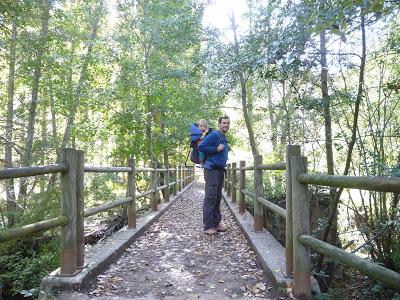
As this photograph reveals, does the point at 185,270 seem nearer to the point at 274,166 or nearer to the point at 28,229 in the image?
the point at 274,166

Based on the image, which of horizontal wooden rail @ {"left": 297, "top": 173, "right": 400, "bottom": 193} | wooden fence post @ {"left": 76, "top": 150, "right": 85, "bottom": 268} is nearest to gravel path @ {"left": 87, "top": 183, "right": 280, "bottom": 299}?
wooden fence post @ {"left": 76, "top": 150, "right": 85, "bottom": 268}

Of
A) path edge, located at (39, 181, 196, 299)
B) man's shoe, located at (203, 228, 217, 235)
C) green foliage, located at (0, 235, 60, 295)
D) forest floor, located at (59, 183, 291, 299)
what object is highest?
path edge, located at (39, 181, 196, 299)

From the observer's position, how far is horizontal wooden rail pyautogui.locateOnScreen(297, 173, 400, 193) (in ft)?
5.95

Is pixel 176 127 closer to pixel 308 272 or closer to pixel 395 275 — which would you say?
pixel 308 272

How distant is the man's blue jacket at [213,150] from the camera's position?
6000mm

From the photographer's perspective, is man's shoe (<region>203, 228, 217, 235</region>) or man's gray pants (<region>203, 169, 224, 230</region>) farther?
man's shoe (<region>203, 228, 217, 235</region>)

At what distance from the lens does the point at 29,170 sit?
2.94 m

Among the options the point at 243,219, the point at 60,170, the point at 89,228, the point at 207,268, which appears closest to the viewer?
the point at 60,170

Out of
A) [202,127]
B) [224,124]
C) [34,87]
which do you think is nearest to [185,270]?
[224,124]

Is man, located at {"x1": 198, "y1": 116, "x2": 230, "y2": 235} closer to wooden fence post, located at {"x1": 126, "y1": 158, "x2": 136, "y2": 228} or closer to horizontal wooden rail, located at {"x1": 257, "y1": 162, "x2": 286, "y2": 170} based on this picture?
horizontal wooden rail, located at {"x1": 257, "y1": 162, "x2": 286, "y2": 170}

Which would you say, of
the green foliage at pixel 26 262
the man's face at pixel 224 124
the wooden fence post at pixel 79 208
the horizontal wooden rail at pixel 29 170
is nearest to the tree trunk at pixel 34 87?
the green foliage at pixel 26 262

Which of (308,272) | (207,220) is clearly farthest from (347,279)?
(308,272)

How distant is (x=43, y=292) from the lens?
3266mm

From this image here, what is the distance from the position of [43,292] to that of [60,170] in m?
1.06
